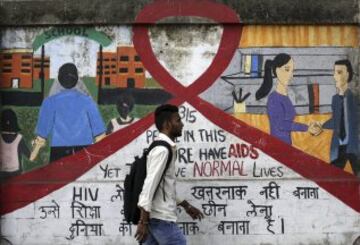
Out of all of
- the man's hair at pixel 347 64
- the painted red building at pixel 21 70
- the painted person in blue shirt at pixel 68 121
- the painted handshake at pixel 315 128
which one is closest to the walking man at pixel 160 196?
A: the painted person in blue shirt at pixel 68 121

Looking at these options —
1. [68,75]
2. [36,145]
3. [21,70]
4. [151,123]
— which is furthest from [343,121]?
[21,70]

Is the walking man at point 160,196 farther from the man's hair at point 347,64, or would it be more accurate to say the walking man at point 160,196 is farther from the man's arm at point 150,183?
the man's hair at point 347,64

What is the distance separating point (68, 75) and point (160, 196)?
2.11 metres

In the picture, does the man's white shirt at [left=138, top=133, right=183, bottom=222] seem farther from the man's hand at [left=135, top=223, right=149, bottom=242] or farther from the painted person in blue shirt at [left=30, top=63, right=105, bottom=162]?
the painted person in blue shirt at [left=30, top=63, right=105, bottom=162]

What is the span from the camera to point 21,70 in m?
7.14

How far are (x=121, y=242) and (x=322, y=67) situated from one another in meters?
2.62

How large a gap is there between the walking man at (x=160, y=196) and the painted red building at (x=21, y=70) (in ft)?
6.41

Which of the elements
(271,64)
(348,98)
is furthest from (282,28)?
(348,98)

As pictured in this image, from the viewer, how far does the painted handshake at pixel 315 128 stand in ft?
22.9

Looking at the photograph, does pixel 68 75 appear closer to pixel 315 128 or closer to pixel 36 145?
pixel 36 145

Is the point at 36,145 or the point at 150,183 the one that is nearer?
the point at 150,183

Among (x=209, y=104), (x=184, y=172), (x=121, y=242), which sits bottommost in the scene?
(x=121, y=242)

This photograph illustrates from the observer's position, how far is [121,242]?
696 cm

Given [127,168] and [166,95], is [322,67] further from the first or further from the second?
[127,168]
